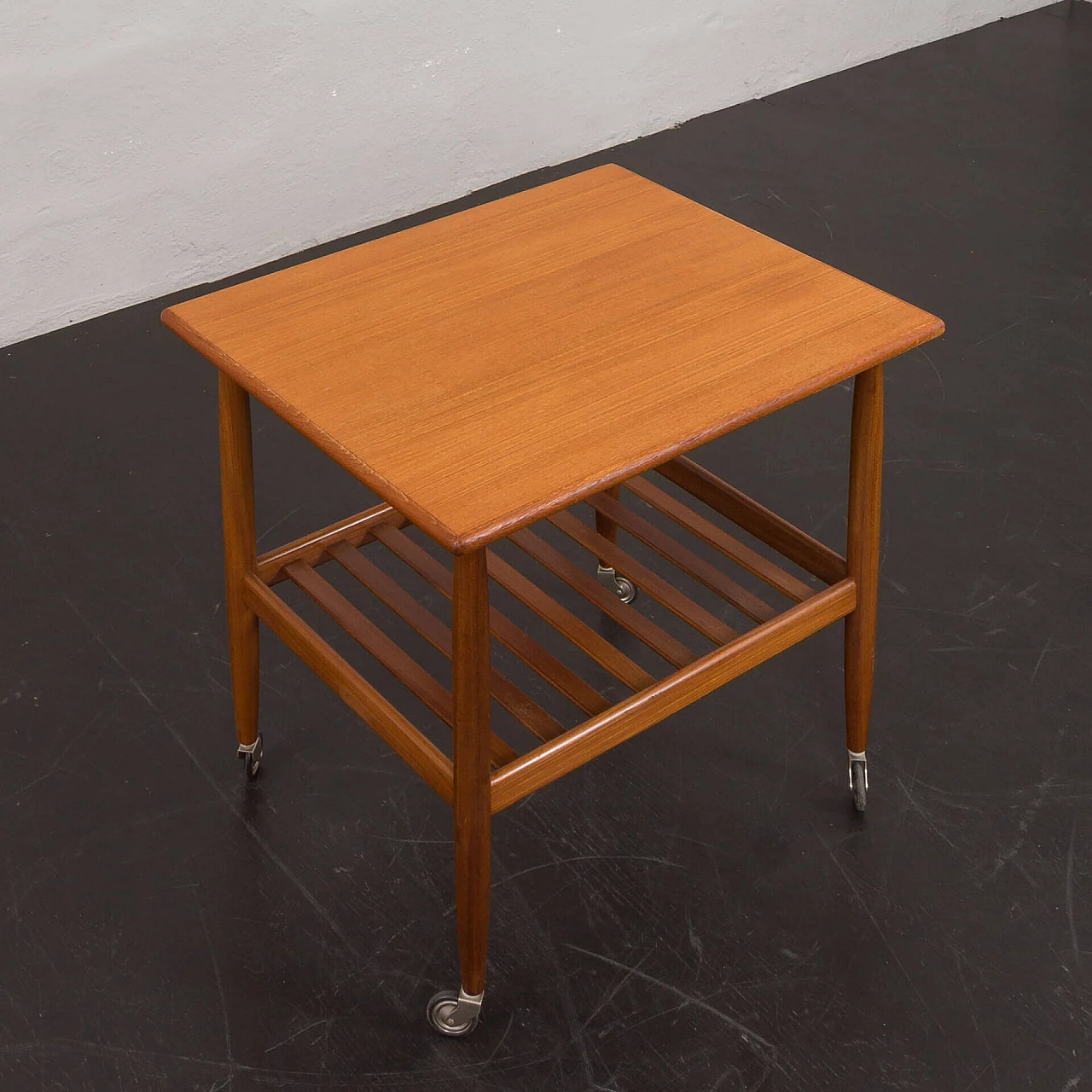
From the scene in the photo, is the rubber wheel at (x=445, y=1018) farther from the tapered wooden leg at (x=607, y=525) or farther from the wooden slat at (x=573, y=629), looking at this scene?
the tapered wooden leg at (x=607, y=525)

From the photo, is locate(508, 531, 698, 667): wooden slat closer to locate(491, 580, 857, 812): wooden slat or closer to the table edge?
locate(491, 580, 857, 812): wooden slat

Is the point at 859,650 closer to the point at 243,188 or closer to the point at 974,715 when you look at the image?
the point at 974,715

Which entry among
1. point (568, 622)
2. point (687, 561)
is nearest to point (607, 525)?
point (687, 561)

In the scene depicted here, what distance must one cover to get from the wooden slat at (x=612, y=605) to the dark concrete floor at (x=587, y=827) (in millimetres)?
365

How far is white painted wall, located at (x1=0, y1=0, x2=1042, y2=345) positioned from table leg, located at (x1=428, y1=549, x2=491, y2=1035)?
2.11 metres

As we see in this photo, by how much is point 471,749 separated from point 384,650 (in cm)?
30

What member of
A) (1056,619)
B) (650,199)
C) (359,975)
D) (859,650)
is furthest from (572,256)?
(1056,619)

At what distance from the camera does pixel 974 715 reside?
2320 mm

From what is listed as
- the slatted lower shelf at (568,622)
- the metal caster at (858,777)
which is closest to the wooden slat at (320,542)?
the slatted lower shelf at (568,622)

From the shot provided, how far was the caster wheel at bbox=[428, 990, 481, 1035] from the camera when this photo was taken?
6.03 ft

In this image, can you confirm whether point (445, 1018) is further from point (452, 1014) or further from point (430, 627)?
point (430, 627)

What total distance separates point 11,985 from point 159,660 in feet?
2.13

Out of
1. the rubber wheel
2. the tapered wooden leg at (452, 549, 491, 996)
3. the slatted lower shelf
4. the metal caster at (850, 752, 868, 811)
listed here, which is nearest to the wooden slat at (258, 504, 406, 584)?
the slatted lower shelf

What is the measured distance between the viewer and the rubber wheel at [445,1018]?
73.0 inches
